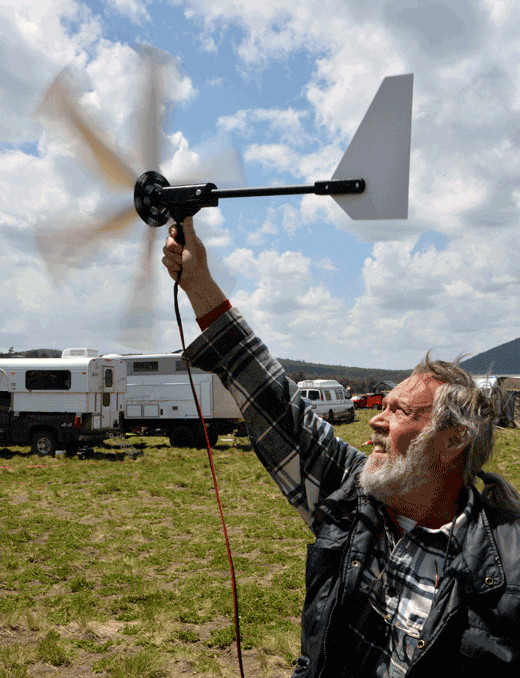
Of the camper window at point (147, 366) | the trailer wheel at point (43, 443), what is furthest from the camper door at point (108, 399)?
the camper window at point (147, 366)

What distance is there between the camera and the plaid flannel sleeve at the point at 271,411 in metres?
1.88

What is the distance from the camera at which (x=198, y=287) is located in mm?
1867

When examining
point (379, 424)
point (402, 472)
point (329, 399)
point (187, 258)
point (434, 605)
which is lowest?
point (329, 399)

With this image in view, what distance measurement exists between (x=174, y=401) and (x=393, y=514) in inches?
654

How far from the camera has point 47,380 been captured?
49.9 ft

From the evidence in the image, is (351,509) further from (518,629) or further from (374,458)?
(518,629)

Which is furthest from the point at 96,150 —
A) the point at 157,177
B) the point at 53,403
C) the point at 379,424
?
the point at 53,403

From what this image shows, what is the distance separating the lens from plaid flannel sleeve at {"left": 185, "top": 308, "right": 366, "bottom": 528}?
1.88 m

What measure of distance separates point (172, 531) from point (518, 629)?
7017 millimetres

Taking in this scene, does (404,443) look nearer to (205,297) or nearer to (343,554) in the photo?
(343,554)

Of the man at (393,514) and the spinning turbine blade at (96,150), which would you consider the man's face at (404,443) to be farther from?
the spinning turbine blade at (96,150)

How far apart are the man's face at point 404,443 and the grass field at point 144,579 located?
0.30 metres

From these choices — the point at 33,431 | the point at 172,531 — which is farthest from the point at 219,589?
the point at 33,431

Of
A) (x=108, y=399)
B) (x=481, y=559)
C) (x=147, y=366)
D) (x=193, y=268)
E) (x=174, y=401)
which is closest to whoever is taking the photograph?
(x=481, y=559)
